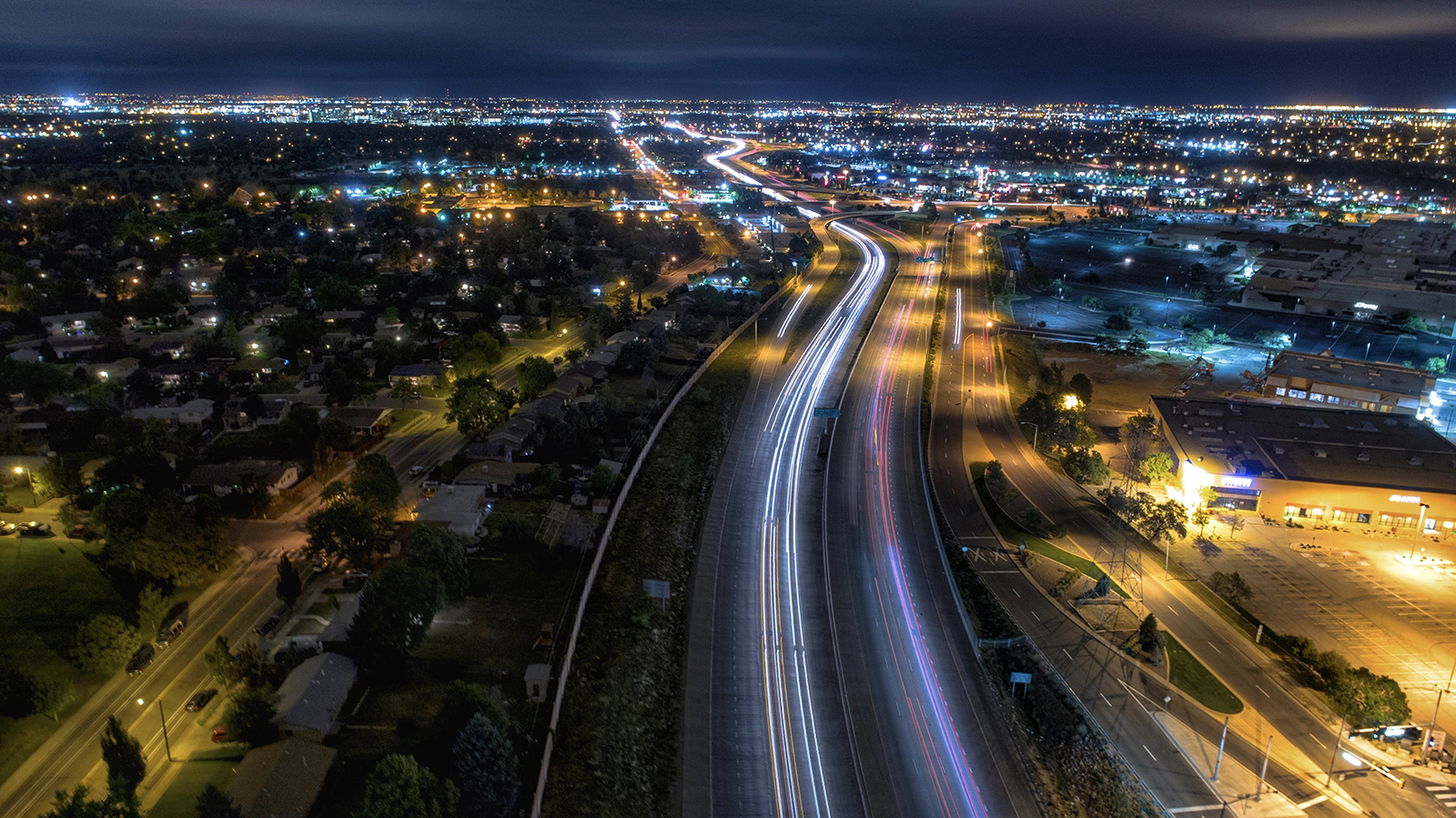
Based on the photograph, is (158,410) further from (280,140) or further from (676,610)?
(280,140)

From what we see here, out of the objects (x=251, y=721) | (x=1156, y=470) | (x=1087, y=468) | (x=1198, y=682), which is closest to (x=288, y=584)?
(x=251, y=721)

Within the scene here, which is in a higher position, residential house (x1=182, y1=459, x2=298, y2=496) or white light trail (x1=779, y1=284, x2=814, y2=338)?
white light trail (x1=779, y1=284, x2=814, y2=338)

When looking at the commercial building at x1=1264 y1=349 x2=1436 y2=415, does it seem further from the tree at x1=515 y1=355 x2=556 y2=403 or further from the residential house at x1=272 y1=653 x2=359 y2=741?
the residential house at x1=272 y1=653 x2=359 y2=741

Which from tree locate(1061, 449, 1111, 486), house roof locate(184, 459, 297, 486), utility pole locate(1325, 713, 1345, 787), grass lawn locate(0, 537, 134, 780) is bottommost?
grass lawn locate(0, 537, 134, 780)

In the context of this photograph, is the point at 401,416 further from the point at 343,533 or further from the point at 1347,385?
the point at 1347,385

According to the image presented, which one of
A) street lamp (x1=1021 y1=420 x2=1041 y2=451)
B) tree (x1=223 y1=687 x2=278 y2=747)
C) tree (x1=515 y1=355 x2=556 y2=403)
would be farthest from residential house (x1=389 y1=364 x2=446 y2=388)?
street lamp (x1=1021 y1=420 x2=1041 y2=451)

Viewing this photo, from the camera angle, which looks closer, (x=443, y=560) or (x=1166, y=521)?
(x=443, y=560)
